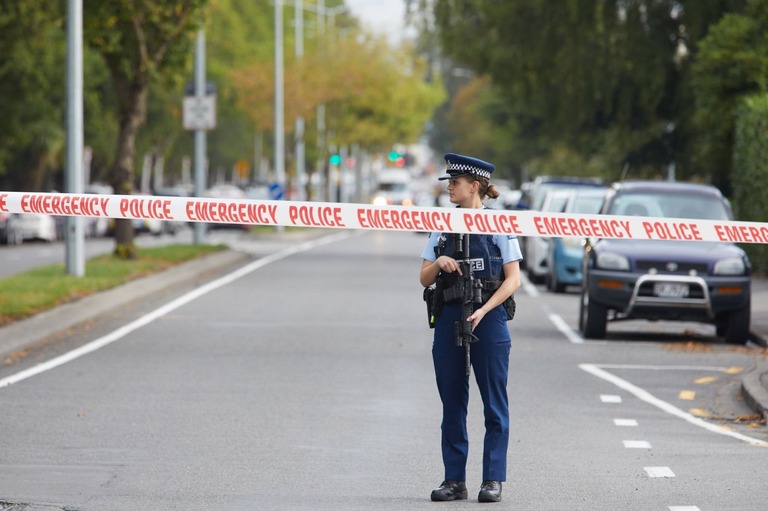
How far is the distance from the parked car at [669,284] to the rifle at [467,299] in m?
9.60

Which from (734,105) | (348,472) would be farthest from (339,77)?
(348,472)

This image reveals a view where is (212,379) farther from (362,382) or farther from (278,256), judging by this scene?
(278,256)

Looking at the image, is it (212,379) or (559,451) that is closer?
(559,451)

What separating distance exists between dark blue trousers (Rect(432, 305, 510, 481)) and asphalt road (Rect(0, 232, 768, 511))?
256 mm

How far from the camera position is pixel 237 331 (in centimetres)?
1906

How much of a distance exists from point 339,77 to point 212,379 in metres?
55.8

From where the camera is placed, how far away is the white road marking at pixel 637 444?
35.7ft

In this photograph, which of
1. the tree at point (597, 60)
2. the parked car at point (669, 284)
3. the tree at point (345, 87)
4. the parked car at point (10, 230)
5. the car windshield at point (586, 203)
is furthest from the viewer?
the tree at point (345, 87)

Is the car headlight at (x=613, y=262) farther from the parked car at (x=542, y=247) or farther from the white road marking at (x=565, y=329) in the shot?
the parked car at (x=542, y=247)

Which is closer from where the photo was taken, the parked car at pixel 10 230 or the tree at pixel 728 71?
the tree at pixel 728 71

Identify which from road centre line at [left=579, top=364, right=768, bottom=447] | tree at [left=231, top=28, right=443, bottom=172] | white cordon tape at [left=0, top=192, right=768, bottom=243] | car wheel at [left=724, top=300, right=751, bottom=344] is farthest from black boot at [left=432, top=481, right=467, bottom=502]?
tree at [left=231, top=28, right=443, bottom=172]

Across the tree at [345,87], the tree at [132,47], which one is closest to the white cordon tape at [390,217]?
the tree at [132,47]

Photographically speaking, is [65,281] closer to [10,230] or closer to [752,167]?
[752,167]

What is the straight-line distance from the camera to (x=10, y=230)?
5000 centimetres
